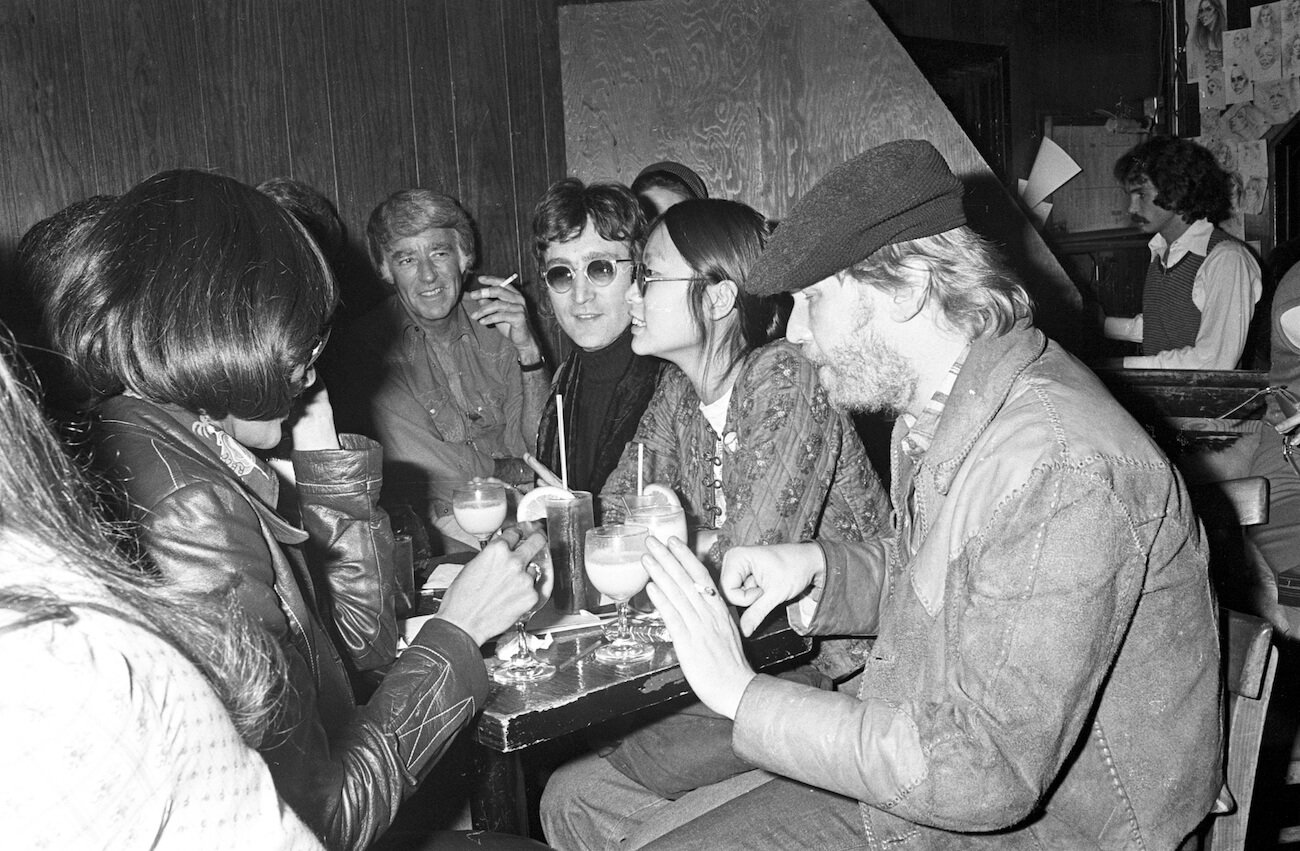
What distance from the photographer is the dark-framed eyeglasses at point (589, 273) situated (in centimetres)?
331

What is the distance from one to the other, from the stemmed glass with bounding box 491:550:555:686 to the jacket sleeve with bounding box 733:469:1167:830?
617mm

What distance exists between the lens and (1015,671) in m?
1.22

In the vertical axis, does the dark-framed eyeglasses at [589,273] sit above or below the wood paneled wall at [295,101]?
below

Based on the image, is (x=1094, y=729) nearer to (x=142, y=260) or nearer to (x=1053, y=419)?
(x=1053, y=419)

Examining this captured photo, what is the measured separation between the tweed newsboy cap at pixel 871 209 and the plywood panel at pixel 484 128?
3.25m

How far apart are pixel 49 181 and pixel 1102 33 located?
642 centimetres

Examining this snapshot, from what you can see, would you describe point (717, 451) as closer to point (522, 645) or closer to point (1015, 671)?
point (522, 645)

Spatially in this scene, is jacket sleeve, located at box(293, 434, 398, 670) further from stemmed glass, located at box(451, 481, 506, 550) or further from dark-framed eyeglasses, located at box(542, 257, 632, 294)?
dark-framed eyeglasses, located at box(542, 257, 632, 294)

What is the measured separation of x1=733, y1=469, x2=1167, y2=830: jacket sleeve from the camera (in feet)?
4.00

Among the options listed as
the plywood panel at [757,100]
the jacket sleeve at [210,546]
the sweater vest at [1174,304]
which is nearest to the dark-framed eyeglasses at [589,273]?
the plywood panel at [757,100]

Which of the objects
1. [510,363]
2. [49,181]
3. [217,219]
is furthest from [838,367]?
[49,181]

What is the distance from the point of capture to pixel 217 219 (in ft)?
4.76

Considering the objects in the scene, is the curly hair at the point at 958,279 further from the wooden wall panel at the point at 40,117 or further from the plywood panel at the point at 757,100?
the wooden wall panel at the point at 40,117

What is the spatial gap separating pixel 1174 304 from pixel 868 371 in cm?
415
